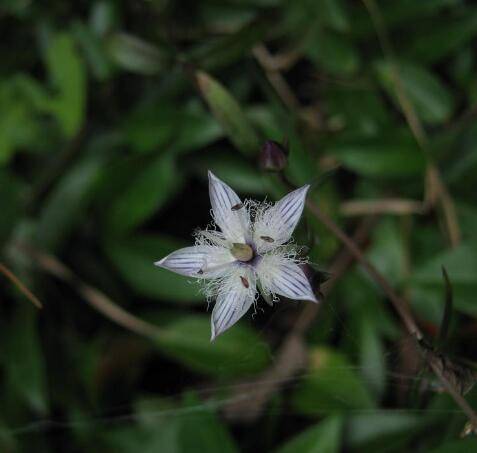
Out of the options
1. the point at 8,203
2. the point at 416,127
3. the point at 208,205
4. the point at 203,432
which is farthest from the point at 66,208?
the point at 416,127

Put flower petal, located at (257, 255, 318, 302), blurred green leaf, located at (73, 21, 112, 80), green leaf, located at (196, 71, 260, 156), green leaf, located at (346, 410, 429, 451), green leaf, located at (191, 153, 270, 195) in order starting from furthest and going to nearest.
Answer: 1. blurred green leaf, located at (73, 21, 112, 80)
2. green leaf, located at (191, 153, 270, 195)
3. green leaf, located at (346, 410, 429, 451)
4. green leaf, located at (196, 71, 260, 156)
5. flower petal, located at (257, 255, 318, 302)

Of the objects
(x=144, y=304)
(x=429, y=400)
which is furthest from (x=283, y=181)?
(x=144, y=304)

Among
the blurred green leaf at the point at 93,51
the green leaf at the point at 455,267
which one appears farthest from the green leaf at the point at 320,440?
the blurred green leaf at the point at 93,51

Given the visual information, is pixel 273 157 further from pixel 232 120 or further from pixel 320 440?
pixel 320 440

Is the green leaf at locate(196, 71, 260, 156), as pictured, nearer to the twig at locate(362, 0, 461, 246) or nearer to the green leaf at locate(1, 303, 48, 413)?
the twig at locate(362, 0, 461, 246)

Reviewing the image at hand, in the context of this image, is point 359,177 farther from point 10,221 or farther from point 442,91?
point 10,221

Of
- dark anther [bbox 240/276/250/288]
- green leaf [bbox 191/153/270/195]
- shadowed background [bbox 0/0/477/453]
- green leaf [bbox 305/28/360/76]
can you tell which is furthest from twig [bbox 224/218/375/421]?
dark anther [bbox 240/276/250/288]
